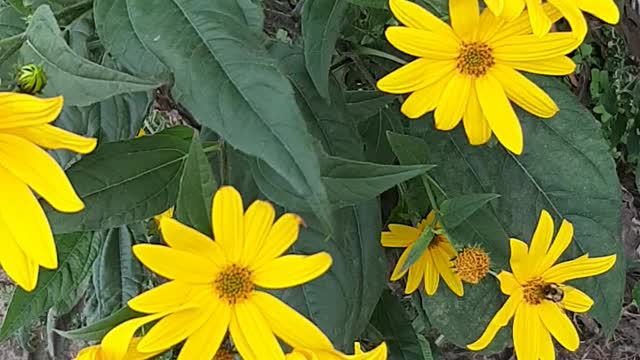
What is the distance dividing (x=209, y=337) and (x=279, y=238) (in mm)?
79

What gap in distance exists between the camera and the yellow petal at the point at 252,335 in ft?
1.94

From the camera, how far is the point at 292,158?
0.52 metres

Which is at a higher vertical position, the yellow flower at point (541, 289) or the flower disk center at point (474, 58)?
the flower disk center at point (474, 58)

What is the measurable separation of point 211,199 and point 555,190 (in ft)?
1.38

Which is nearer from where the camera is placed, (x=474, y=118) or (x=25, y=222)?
(x=25, y=222)

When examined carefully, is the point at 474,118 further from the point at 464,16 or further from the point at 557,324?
the point at 557,324

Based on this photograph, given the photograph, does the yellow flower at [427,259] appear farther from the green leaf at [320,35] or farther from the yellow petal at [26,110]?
the yellow petal at [26,110]

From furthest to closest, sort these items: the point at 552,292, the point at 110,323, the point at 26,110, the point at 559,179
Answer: the point at 559,179 < the point at 552,292 < the point at 110,323 < the point at 26,110

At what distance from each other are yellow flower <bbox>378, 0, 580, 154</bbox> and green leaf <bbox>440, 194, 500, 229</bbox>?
0.05 metres

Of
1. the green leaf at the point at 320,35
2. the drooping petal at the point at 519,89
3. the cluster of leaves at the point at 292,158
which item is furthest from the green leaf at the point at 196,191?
the drooping petal at the point at 519,89

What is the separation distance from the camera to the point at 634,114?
4.99 ft

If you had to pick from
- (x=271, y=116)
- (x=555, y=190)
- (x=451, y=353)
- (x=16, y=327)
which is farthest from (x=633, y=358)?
(x=271, y=116)

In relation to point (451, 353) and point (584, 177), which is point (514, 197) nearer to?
point (584, 177)

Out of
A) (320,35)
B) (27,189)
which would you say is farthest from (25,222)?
(320,35)
